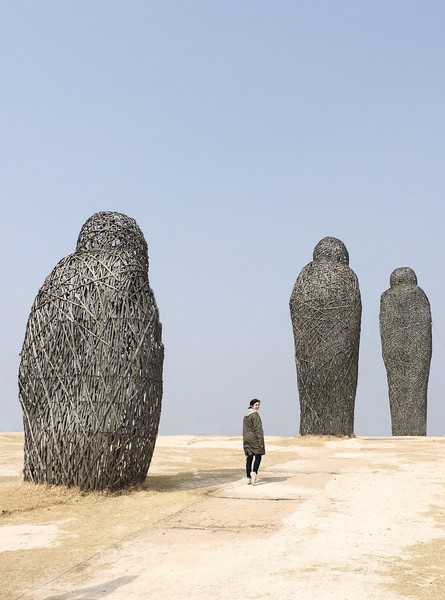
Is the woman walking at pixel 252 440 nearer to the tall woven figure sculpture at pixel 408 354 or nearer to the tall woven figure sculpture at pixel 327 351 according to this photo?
the tall woven figure sculpture at pixel 327 351

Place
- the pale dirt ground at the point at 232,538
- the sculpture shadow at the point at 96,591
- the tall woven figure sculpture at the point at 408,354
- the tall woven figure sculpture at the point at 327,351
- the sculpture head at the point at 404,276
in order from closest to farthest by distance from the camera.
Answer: the sculpture shadow at the point at 96,591 < the pale dirt ground at the point at 232,538 < the tall woven figure sculpture at the point at 327,351 < the tall woven figure sculpture at the point at 408,354 < the sculpture head at the point at 404,276

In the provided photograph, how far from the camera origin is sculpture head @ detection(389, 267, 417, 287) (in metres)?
24.0

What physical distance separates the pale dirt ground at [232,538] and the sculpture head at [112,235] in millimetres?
3259

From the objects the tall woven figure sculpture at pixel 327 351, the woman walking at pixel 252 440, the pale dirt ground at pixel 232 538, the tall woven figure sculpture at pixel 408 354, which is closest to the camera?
the pale dirt ground at pixel 232 538

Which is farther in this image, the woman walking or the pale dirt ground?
the woman walking

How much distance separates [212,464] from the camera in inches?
504

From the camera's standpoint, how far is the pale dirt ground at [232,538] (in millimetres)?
4863

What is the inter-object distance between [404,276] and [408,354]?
279 cm

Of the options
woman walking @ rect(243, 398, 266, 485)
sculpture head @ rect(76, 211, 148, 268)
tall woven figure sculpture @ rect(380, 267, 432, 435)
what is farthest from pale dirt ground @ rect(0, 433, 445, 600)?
tall woven figure sculpture @ rect(380, 267, 432, 435)

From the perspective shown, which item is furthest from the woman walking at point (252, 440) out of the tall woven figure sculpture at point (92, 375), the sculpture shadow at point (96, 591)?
the sculpture shadow at point (96, 591)

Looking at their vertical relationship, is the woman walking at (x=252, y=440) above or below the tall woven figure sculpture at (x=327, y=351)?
below

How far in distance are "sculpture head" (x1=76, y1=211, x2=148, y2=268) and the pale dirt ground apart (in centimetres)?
326

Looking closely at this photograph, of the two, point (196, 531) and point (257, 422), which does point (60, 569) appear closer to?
point (196, 531)

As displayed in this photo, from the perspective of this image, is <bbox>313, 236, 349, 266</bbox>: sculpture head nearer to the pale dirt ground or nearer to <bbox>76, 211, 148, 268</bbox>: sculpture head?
the pale dirt ground
